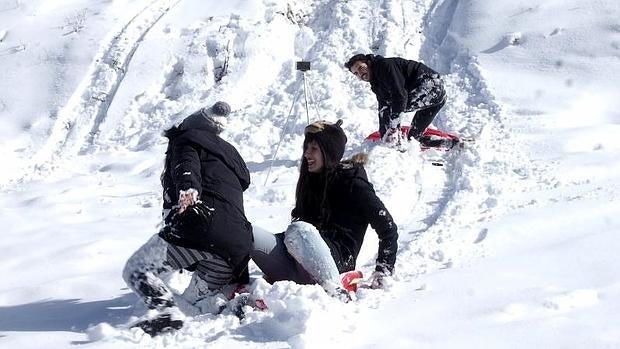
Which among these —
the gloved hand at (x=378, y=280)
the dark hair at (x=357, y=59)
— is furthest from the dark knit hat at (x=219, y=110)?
the dark hair at (x=357, y=59)

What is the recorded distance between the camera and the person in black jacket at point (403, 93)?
6.67 m

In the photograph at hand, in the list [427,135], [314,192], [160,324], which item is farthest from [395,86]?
[160,324]

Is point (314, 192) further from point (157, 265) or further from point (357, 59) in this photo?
point (357, 59)

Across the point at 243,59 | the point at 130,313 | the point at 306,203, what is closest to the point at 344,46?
the point at 243,59

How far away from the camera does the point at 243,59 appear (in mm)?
9594

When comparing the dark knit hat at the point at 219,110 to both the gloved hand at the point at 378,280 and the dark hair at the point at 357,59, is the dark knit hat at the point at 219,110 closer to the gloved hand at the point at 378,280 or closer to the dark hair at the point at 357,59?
the gloved hand at the point at 378,280

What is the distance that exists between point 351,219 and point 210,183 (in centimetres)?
85

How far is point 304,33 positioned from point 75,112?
341 cm

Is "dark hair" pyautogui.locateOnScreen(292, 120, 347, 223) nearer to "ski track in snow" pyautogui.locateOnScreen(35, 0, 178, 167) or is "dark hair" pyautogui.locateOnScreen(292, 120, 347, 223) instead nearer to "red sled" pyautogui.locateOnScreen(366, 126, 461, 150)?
"red sled" pyautogui.locateOnScreen(366, 126, 461, 150)

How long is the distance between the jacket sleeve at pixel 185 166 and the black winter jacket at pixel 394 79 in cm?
346

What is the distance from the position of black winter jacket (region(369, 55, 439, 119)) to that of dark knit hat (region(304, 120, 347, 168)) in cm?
287

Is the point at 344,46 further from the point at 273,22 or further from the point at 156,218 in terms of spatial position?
the point at 156,218

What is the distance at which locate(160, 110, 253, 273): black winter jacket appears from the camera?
3.40 meters

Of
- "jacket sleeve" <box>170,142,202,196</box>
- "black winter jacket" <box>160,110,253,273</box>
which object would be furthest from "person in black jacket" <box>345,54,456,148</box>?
"jacket sleeve" <box>170,142,202,196</box>
